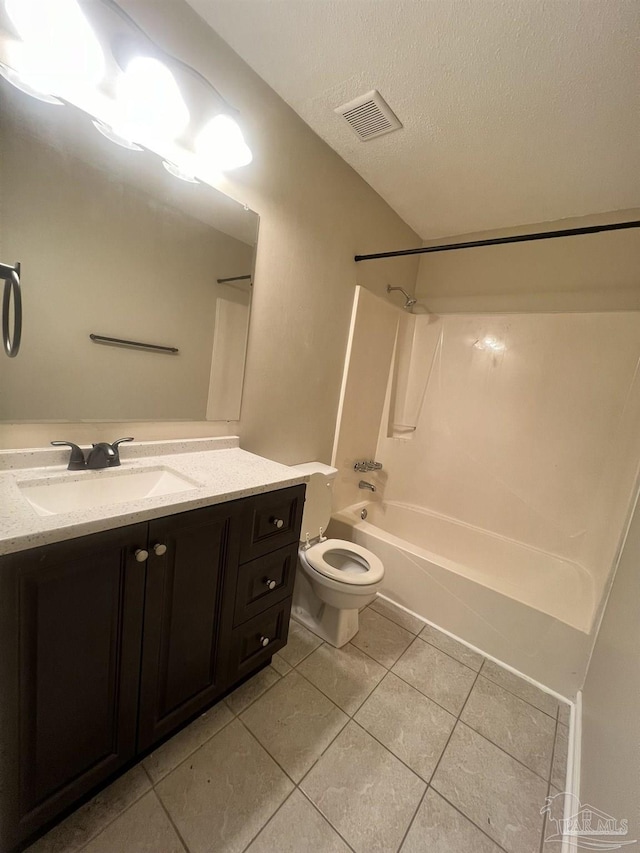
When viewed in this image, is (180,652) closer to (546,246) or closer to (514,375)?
(514,375)

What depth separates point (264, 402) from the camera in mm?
1696

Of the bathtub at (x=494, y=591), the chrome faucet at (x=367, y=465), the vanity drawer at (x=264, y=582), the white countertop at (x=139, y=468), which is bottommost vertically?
the bathtub at (x=494, y=591)

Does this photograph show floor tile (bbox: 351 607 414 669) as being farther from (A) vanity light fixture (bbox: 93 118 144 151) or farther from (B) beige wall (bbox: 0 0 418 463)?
(A) vanity light fixture (bbox: 93 118 144 151)

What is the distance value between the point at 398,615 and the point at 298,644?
0.66 m

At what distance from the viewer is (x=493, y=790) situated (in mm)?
1184

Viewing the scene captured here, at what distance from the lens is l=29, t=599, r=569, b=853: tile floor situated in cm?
99

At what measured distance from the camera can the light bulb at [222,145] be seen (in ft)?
4.03

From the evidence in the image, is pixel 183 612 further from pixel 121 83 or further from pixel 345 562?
pixel 121 83

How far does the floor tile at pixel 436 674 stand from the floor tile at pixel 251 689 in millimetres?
602

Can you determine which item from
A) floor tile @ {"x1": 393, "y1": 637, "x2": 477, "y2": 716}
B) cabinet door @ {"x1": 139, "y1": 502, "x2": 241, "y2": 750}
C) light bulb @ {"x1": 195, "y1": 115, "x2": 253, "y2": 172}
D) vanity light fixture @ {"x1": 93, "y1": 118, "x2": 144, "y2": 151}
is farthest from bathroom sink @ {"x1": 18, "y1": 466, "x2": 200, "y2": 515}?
floor tile @ {"x1": 393, "y1": 637, "x2": 477, "y2": 716}

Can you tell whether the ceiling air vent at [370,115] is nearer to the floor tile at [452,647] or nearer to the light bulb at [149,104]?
the light bulb at [149,104]

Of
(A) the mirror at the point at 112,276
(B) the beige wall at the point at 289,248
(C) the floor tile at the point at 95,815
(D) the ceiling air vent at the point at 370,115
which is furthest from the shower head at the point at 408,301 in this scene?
(C) the floor tile at the point at 95,815

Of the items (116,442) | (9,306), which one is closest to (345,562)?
(116,442)

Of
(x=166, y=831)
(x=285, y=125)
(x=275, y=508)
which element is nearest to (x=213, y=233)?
(x=285, y=125)
